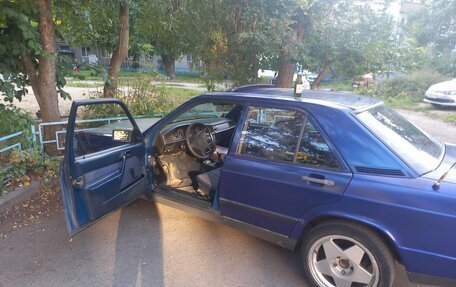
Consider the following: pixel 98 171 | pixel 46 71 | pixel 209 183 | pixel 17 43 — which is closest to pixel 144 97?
pixel 46 71

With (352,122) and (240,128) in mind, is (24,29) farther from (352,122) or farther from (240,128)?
(352,122)

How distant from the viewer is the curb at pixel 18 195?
12.5ft

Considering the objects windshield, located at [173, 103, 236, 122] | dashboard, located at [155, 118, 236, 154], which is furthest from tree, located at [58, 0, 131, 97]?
dashboard, located at [155, 118, 236, 154]

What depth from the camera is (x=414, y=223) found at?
2.08m

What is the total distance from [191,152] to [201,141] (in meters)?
0.18

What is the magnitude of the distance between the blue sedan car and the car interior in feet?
0.81

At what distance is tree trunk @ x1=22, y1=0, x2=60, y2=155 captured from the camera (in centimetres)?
455

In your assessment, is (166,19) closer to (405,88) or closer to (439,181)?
(439,181)

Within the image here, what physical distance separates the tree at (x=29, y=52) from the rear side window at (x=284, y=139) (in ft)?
10.9

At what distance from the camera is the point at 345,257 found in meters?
2.39

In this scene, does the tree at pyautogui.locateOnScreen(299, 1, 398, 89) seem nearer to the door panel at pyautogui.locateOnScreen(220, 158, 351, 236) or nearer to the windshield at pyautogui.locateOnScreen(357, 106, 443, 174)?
the windshield at pyautogui.locateOnScreen(357, 106, 443, 174)

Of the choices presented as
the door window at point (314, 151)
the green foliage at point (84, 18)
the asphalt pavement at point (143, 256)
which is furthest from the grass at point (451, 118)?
the green foliage at point (84, 18)

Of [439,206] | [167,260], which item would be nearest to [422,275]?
[439,206]

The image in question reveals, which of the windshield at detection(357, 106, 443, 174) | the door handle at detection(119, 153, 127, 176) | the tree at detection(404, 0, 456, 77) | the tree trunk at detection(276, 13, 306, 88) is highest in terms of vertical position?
the tree at detection(404, 0, 456, 77)
